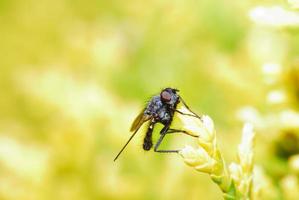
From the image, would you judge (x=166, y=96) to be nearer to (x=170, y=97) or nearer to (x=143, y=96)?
(x=170, y=97)

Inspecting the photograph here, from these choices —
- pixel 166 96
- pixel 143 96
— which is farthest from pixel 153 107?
pixel 143 96

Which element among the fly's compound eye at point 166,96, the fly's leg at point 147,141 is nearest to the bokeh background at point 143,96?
the fly's leg at point 147,141

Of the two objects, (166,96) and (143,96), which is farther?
(143,96)

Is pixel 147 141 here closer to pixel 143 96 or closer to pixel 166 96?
pixel 166 96

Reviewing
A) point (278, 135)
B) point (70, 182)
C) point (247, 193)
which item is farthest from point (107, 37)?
point (247, 193)

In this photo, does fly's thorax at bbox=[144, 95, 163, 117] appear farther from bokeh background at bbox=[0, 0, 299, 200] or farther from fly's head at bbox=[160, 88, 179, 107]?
bokeh background at bbox=[0, 0, 299, 200]

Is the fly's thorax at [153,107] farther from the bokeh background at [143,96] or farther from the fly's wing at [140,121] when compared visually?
the bokeh background at [143,96]

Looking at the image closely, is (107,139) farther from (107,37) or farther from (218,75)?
(107,37)

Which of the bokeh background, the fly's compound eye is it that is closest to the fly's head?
the fly's compound eye

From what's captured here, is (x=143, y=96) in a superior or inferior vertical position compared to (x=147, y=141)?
A: superior
